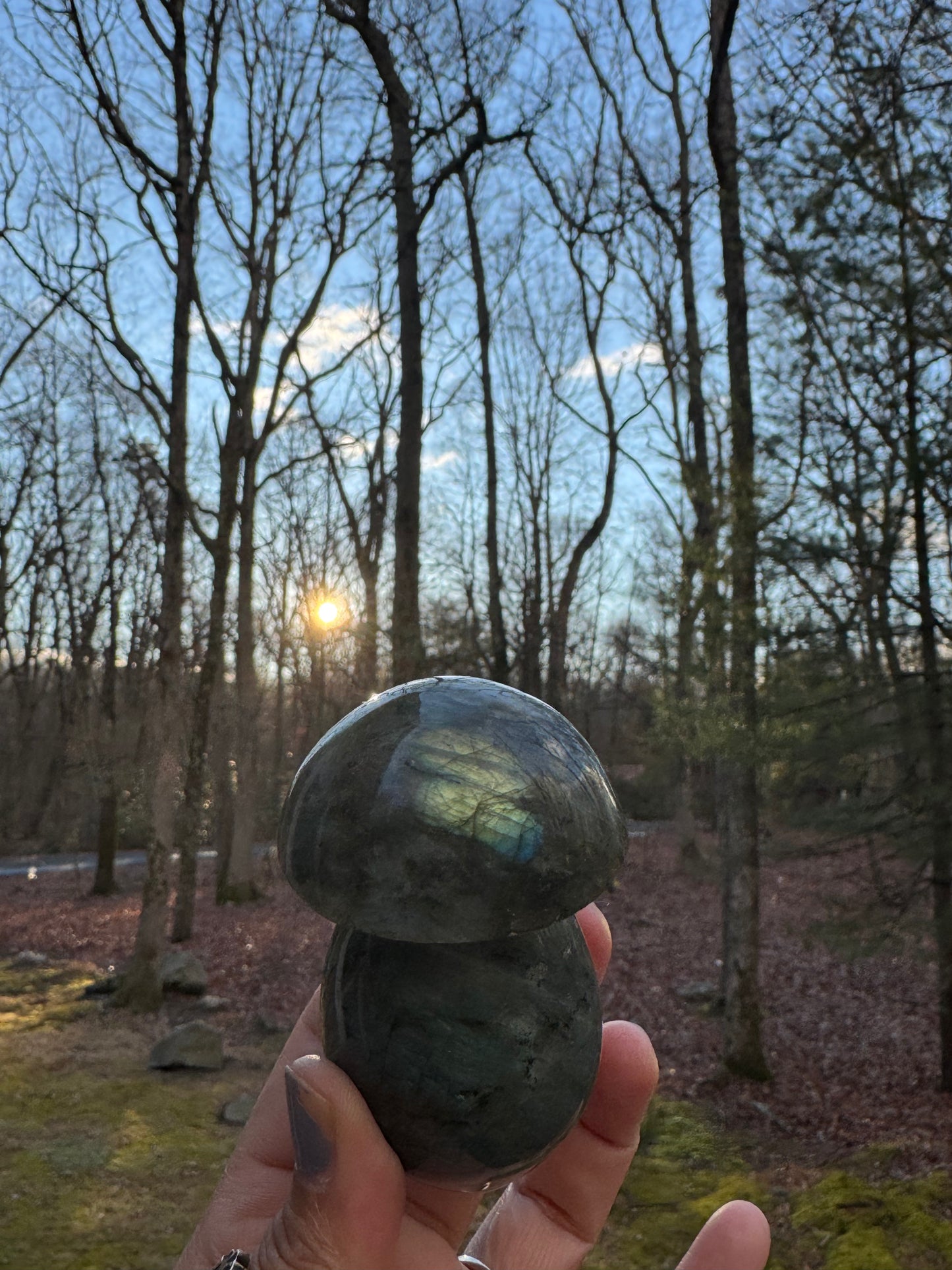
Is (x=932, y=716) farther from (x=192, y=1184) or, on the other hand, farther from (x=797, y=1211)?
(x=192, y=1184)

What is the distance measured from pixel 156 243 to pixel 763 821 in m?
11.3

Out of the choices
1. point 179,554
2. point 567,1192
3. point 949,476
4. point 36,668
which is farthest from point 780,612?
point 36,668

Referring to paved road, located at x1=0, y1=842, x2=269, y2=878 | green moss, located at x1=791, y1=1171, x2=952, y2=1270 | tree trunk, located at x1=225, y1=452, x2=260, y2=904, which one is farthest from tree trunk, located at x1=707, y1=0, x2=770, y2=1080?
paved road, located at x1=0, y1=842, x2=269, y2=878

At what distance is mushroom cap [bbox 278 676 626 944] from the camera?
157cm

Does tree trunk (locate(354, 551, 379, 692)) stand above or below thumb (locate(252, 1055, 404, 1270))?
above

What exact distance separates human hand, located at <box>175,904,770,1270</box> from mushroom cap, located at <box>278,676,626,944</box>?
0.32 meters

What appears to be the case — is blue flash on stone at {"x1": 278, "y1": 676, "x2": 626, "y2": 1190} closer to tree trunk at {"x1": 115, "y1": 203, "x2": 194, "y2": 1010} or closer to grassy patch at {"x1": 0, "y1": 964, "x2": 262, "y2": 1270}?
grassy patch at {"x1": 0, "y1": 964, "x2": 262, "y2": 1270}

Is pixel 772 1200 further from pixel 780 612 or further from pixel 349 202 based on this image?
pixel 349 202

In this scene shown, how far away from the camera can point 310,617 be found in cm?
2709

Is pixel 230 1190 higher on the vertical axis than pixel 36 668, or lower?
lower

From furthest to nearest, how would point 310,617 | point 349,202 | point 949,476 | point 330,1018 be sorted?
point 310,617 < point 349,202 < point 949,476 < point 330,1018

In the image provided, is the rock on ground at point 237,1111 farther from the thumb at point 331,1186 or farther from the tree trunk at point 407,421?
the thumb at point 331,1186

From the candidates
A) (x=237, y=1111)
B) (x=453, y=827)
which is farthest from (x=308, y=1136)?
(x=237, y=1111)

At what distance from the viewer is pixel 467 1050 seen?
167 centimetres
